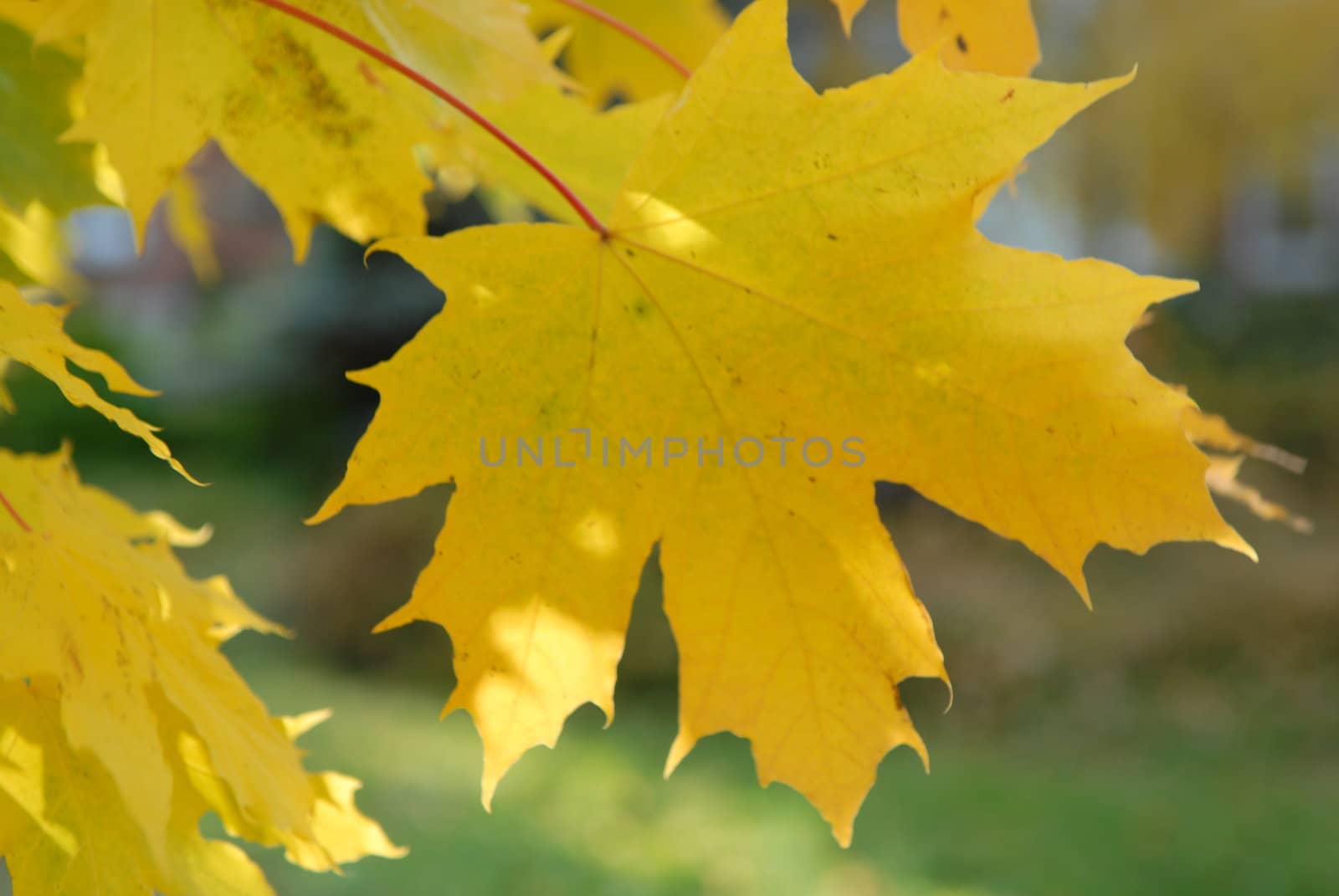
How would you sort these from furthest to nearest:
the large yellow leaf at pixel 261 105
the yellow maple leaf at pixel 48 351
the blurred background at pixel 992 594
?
the blurred background at pixel 992 594 → the large yellow leaf at pixel 261 105 → the yellow maple leaf at pixel 48 351

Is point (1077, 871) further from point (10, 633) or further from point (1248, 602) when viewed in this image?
point (10, 633)

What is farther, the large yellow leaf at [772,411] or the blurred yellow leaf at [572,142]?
the blurred yellow leaf at [572,142]

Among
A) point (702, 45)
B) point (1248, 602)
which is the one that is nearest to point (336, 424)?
point (1248, 602)

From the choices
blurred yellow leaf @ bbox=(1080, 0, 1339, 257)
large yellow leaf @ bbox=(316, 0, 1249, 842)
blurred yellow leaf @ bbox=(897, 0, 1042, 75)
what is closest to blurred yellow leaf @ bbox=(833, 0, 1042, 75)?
blurred yellow leaf @ bbox=(897, 0, 1042, 75)

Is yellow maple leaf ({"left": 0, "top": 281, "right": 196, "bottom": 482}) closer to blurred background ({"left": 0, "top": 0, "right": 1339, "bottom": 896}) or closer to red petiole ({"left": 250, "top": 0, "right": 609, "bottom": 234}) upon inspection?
red petiole ({"left": 250, "top": 0, "right": 609, "bottom": 234})

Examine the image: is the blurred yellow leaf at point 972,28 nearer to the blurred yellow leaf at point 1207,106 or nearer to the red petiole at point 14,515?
the red petiole at point 14,515

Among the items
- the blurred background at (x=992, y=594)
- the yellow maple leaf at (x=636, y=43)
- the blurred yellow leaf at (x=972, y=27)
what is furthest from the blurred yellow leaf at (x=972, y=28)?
the blurred background at (x=992, y=594)
